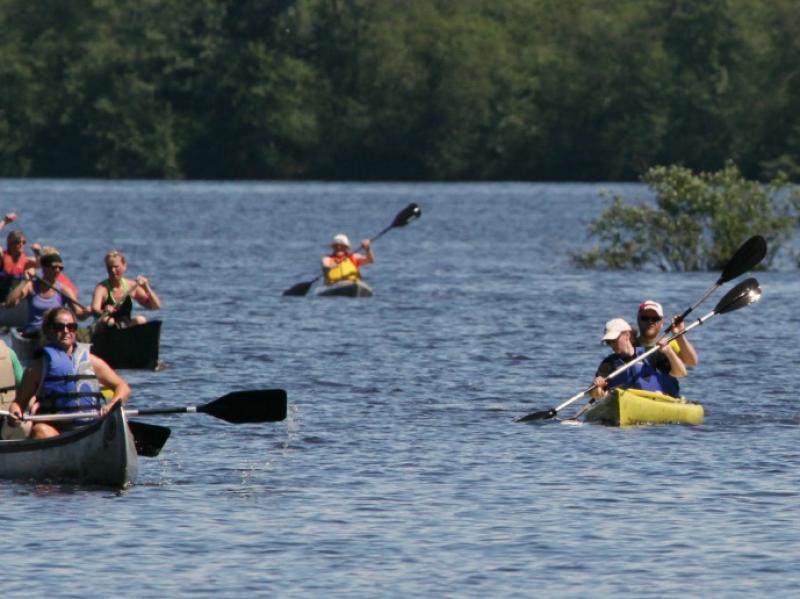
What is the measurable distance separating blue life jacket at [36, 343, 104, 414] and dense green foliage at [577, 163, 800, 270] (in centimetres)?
2957

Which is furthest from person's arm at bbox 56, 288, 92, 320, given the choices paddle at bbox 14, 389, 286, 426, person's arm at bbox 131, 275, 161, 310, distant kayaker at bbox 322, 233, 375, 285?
distant kayaker at bbox 322, 233, 375, 285

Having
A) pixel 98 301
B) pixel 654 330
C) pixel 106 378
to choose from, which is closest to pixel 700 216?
pixel 98 301

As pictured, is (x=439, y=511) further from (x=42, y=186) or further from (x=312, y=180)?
(x=312, y=180)

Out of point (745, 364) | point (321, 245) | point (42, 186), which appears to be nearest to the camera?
point (745, 364)

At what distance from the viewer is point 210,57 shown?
13362cm

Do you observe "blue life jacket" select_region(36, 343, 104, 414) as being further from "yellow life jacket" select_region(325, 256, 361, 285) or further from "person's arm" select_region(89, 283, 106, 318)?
"yellow life jacket" select_region(325, 256, 361, 285)

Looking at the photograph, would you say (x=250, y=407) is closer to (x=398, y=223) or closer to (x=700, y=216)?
(x=398, y=223)

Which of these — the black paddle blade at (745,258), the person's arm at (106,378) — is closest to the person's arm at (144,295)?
the black paddle blade at (745,258)

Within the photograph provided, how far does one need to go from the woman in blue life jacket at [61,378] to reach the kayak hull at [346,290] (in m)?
24.8

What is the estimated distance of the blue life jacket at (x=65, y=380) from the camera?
18469 mm

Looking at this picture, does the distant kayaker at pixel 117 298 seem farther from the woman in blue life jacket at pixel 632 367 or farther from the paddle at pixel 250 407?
the paddle at pixel 250 407

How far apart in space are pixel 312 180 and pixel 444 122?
10.2 m

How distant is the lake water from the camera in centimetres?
1538

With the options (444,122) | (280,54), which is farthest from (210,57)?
(444,122)
